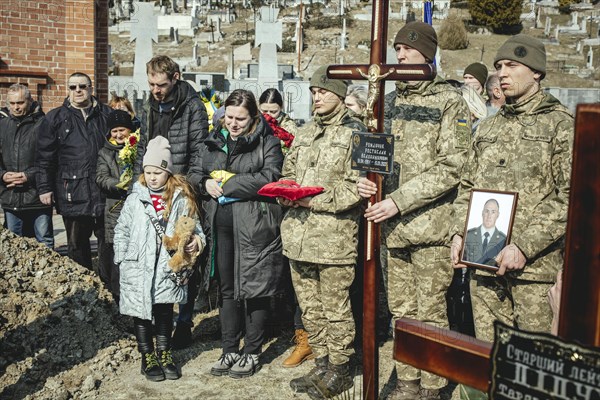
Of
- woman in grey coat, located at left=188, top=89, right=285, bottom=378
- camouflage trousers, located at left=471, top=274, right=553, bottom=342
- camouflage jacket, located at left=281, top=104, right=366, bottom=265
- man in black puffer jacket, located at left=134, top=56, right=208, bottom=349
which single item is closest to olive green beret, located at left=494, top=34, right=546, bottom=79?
camouflage trousers, located at left=471, top=274, right=553, bottom=342

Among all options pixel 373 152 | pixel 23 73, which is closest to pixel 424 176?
pixel 373 152

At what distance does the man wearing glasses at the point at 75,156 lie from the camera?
6.06m

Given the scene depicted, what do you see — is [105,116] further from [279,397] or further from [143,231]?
[279,397]

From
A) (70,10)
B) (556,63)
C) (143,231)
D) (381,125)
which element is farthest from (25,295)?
(556,63)

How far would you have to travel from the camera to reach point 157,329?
4.84 metres

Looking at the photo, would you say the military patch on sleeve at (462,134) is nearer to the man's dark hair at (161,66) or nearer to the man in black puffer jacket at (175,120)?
the man in black puffer jacket at (175,120)

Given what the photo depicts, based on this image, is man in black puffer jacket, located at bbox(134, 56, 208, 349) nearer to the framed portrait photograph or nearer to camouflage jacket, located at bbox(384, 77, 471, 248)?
camouflage jacket, located at bbox(384, 77, 471, 248)

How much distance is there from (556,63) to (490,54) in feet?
17.2

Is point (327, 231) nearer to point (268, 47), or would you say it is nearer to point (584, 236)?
point (584, 236)

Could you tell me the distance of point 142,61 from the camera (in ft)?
51.5

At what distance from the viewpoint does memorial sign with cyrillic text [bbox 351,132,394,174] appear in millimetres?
3424

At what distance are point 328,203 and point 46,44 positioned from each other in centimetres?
786

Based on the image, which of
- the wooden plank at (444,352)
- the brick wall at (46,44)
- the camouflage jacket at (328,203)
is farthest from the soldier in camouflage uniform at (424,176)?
the brick wall at (46,44)

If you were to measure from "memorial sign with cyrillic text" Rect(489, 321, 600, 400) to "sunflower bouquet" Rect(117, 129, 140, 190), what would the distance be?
4.49 metres
